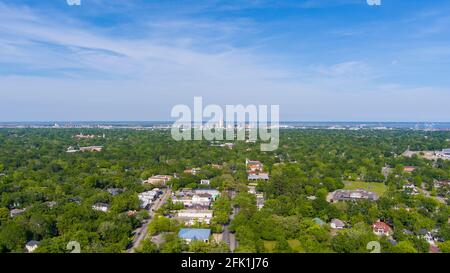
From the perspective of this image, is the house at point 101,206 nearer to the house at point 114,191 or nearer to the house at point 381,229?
the house at point 114,191

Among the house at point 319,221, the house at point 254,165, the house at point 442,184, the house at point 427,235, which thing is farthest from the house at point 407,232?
the house at point 254,165

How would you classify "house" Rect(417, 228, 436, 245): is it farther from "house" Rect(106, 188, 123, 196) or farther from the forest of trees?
"house" Rect(106, 188, 123, 196)

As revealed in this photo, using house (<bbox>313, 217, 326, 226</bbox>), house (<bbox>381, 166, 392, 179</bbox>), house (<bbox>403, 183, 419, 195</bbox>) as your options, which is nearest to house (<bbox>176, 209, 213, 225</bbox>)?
house (<bbox>313, 217, 326, 226</bbox>)
